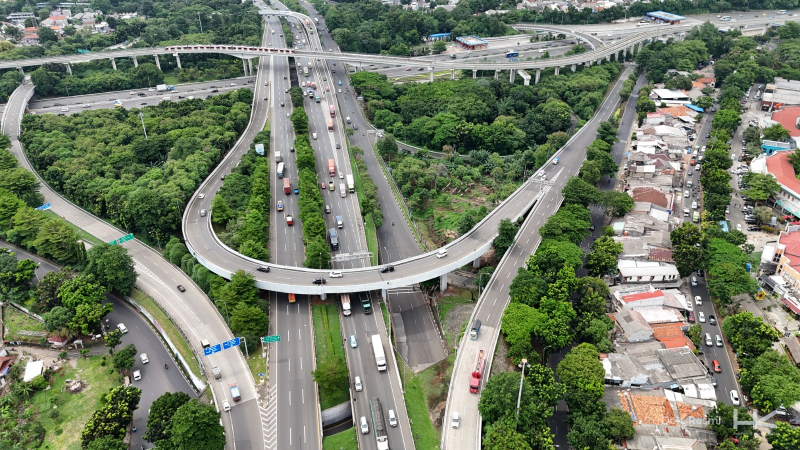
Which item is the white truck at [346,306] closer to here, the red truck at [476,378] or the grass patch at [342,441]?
the grass patch at [342,441]

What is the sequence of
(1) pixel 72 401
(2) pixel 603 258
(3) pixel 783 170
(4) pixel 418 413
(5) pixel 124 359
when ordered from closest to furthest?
(4) pixel 418 413 < (1) pixel 72 401 < (5) pixel 124 359 < (2) pixel 603 258 < (3) pixel 783 170

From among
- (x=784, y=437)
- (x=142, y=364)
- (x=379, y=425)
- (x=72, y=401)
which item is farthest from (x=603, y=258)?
(x=72, y=401)

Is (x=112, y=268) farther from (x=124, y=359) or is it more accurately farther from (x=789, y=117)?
(x=789, y=117)

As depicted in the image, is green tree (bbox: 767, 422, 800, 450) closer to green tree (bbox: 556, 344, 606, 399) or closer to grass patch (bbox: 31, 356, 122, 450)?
green tree (bbox: 556, 344, 606, 399)

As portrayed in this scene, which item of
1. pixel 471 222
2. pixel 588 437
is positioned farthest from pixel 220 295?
pixel 588 437

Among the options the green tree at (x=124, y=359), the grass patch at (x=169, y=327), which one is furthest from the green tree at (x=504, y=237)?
the green tree at (x=124, y=359)

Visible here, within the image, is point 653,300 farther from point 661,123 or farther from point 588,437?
point 661,123

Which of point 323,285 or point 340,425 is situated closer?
point 340,425
